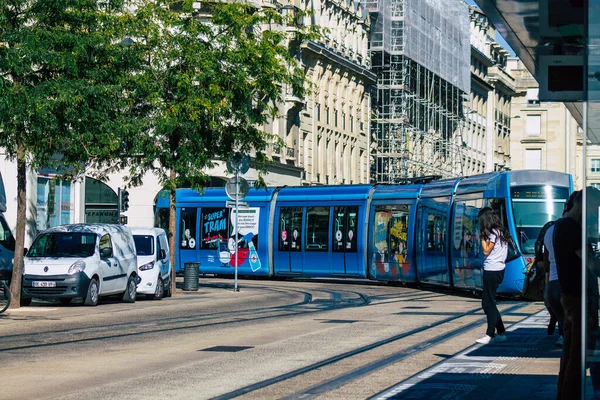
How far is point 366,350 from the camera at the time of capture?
15812 mm

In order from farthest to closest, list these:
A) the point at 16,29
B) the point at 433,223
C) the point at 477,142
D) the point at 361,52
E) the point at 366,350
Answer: the point at 477,142
the point at 361,52
the point at 433,223
the point at 16,29
the point at 366,350

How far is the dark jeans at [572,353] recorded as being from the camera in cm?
914

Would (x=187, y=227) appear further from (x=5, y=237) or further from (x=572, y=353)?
(x=572, y=353)

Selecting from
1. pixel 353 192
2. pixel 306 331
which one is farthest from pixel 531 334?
pixel 353 192

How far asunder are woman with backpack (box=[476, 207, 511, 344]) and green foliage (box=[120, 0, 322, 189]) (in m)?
15.2

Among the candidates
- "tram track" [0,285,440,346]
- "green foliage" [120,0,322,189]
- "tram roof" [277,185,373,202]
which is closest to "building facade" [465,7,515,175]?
"tram roof" [277,185,373,202]

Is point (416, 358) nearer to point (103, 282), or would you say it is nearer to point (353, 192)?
point (103, 282)

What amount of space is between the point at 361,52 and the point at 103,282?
2042 inches

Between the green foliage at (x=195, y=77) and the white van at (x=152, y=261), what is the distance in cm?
159

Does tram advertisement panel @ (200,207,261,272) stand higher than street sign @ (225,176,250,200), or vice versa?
→ street sign @ (225,176,250,200)

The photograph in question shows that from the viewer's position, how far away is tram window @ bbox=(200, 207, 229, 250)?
44562 mm

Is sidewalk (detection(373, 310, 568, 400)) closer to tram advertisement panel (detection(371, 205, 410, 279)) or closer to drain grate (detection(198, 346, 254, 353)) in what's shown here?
drain grate (detection(198, 346, 254, 353))

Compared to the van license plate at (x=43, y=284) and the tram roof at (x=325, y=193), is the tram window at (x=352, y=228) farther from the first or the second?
the van license plate at (x=43, y=284)

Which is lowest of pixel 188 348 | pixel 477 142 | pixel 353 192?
pixel 188 348
